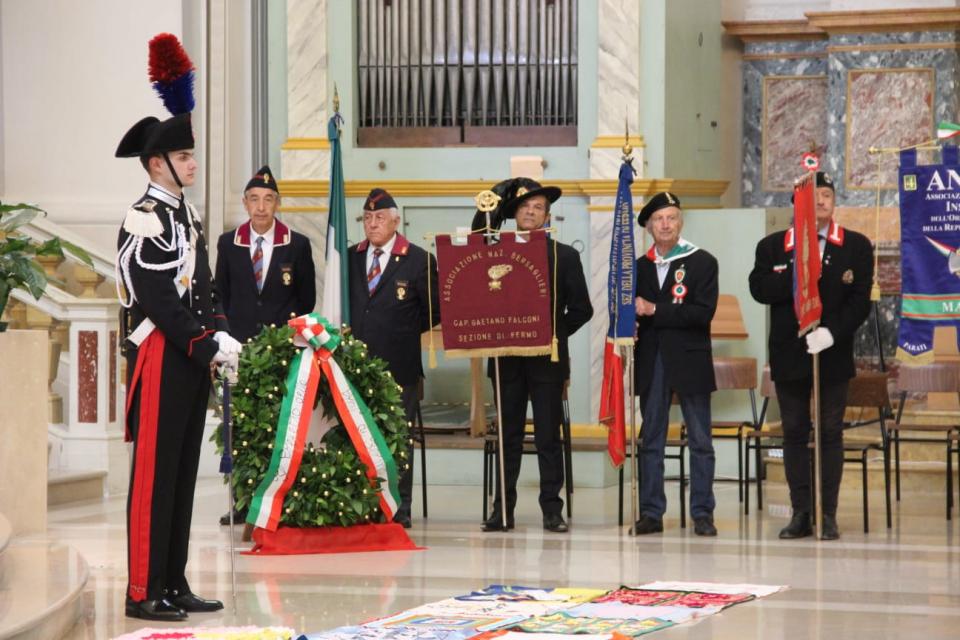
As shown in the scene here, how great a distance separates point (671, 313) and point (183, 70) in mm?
3104

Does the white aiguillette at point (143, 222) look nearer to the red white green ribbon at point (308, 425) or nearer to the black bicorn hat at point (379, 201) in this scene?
the red white green ribbon at point (308, 425)

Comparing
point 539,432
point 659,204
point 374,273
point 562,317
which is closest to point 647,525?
point 539,432

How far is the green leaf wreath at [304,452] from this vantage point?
25.7 feet

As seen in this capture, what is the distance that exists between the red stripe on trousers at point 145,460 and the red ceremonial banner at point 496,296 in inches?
104

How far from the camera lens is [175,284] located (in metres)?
6.13

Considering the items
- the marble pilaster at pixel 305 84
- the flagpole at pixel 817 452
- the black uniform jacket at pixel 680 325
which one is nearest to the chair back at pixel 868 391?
the flagpole at pixel 817 452

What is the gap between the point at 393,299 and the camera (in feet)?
29.0

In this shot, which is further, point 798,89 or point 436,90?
point 798,89

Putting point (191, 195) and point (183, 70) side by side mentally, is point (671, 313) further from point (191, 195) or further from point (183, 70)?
point (191, 195)

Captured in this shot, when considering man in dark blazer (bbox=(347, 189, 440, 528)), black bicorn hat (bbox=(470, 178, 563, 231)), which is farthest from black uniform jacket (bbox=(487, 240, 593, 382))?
man in dark blazer (bbox=(347, 189, 440, 528))

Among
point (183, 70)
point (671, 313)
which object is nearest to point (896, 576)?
point (671, 313)

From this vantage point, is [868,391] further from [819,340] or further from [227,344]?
[227,344]

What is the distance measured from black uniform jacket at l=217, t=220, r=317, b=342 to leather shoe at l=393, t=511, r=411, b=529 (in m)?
1.15

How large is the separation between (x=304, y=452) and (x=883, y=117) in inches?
212
